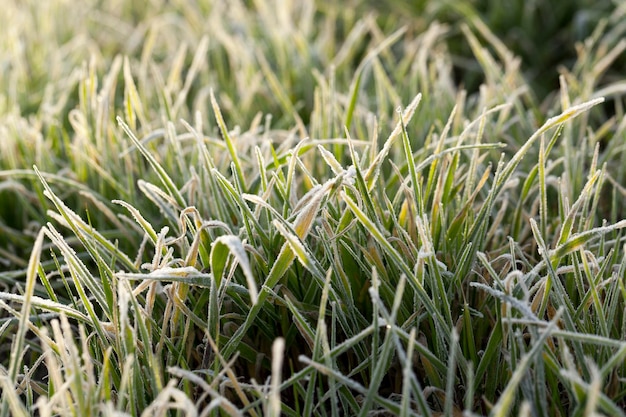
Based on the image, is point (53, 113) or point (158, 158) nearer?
point (158, 158)

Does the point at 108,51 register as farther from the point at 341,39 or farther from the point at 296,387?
the point at 296,387

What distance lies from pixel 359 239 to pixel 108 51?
1.23 metres

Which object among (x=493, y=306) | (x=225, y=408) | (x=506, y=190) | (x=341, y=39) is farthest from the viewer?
(x=341, y=39)

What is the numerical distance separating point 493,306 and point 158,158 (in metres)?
0.61

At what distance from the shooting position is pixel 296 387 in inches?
33.0

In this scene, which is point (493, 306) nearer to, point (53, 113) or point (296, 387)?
point (296, 387)

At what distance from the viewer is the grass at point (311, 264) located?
76cm

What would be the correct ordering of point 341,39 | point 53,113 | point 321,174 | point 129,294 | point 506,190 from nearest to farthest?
point 129,294
point 506,190
point 321,174
point 53,113
point 341,39

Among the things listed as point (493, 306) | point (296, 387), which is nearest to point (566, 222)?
point (493, 306)

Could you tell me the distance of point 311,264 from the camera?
810mm

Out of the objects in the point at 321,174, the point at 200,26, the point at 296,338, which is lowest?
the point at 296,338

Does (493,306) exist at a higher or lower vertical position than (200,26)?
lower

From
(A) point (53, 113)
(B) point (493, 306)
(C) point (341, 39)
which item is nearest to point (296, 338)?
(B) point (493, 306)

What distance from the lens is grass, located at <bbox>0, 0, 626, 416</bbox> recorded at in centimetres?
76
